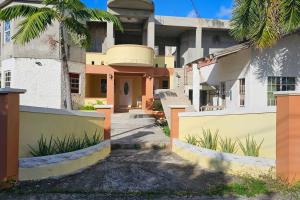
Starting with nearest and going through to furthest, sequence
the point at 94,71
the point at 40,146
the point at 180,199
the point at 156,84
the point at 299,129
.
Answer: the point at 180,199 < the point at 299,129 < the point at 40,146 < the point at 94,71 < the point at 156,84

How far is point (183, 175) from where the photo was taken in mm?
8914

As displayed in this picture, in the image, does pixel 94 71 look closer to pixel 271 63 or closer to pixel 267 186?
pixel 271 63

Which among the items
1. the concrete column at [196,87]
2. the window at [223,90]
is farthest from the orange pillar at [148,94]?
the window at [223,90]

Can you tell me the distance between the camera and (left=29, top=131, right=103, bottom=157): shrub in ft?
27.7

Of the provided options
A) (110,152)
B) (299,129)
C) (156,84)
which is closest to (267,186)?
(299,129)

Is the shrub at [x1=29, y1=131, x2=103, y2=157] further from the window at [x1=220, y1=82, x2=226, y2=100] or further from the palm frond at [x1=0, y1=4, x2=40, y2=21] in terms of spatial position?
the window at [x1=220, y1=82, x2=226, y2=100]

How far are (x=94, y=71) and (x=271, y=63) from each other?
11117mm

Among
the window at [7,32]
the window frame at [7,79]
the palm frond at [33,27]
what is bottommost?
the window frame at [7,79]

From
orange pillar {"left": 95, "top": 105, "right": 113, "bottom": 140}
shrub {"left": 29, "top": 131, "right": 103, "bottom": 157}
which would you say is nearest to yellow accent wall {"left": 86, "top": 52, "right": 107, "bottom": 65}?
orange pillar {"left": 95, "top": 105, "right": 113, "bottom": 140}

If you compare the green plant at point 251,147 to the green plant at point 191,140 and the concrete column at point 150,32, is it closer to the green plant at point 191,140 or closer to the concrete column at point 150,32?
the green plant at point 191,140

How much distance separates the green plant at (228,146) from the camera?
9.46m

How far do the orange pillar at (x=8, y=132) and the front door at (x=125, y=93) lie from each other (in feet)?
56.7

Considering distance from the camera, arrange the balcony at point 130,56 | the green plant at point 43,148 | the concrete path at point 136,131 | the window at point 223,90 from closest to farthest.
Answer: the green plant at point 43,148
the concrete path at point 136,131
the window at point 223,90
the balcony at point 130,56

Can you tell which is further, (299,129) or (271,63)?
(271,63)
